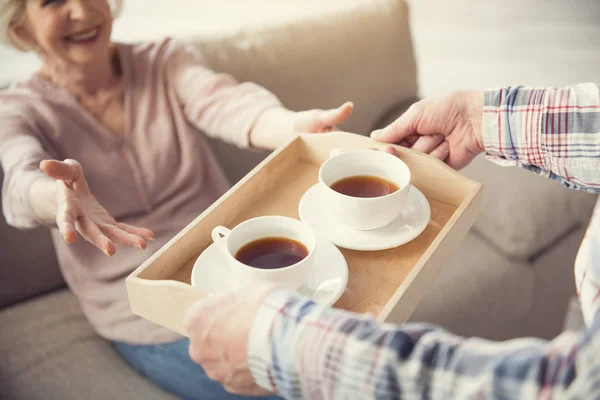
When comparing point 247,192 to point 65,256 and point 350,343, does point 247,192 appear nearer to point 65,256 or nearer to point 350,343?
point 350,343

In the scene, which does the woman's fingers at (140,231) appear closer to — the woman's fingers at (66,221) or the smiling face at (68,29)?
the woman's fingers at (66,221)

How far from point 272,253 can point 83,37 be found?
671 millimetres

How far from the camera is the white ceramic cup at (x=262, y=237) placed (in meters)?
0.69

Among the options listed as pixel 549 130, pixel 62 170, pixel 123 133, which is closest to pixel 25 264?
pixel 123 133

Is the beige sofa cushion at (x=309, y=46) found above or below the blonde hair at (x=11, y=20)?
below

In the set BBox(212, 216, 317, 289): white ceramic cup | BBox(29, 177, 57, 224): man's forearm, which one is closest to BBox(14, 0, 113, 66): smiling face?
BBox(29, 177, 57, 224): man's forearm

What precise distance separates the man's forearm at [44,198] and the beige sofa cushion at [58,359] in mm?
350

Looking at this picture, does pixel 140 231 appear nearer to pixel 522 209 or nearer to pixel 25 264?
pixel 25 264

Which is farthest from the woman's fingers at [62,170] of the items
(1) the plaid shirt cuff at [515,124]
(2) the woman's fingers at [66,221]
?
(1) the plaid shirt cuff at [515,124]

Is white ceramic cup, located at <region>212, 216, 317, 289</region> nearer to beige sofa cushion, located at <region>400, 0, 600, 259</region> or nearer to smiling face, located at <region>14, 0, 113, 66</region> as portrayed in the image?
smiling face, located at <region>14, 0, 113, 66</region>

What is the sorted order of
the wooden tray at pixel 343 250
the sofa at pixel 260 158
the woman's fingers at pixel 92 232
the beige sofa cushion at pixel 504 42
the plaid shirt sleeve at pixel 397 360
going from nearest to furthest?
1. the plaid shirt sleeve at pixel 397 360
2. the wooden tray at pixel 343 250
3. the woman's fingers at pixel 92 232
4. the sofa at pixel 260 158
5. the beige sofa cushion at pixel 504 42

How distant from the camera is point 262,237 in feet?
2.57

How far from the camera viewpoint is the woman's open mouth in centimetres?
112

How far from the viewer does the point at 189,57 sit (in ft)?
4.27
